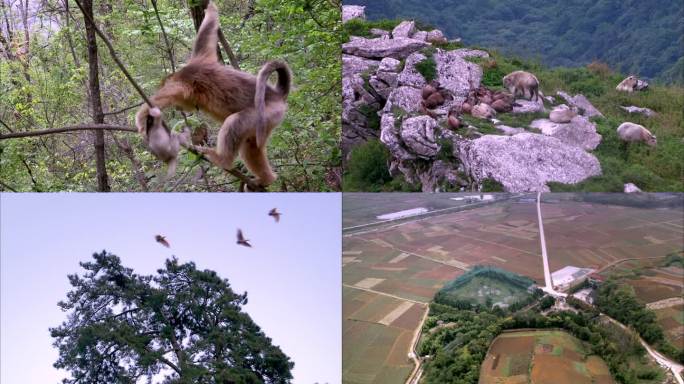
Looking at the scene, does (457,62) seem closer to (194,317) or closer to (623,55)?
(623,55)

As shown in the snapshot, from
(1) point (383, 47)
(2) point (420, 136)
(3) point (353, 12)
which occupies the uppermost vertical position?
(3) point (353, 12)

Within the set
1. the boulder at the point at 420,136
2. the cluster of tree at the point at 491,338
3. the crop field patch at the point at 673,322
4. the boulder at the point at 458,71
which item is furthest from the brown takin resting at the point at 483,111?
the crop field patch at the point at 673,322

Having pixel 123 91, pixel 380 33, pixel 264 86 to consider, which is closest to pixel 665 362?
pixel 380 33

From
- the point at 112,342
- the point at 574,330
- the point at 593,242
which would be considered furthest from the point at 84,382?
the point at 593,242

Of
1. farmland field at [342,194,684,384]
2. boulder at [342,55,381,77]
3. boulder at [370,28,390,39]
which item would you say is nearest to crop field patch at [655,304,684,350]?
farmland field at [342,194,684,384]

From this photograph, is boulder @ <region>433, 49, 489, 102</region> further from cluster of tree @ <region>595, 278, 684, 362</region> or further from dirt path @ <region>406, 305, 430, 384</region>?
dirt path @ <region>406, 305, 430, 384</region>

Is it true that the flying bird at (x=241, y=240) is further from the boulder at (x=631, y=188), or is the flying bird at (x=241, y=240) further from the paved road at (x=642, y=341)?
the boulder at (x=631, y=188)

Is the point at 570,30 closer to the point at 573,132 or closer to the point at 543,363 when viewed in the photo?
the point at 573,132
